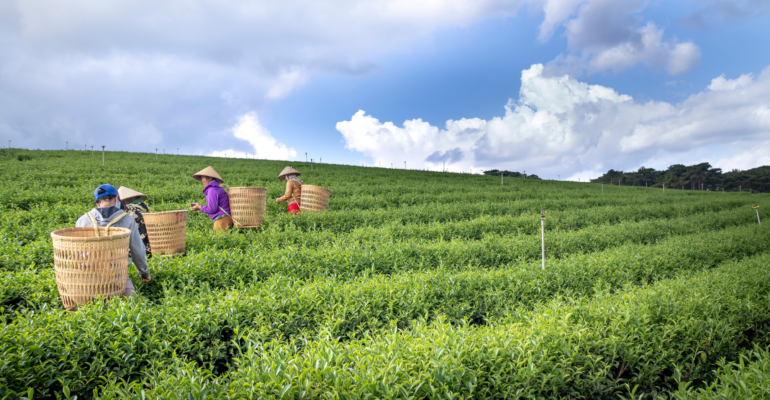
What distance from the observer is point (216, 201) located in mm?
8242

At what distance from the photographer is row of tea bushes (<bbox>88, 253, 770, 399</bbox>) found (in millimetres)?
2508

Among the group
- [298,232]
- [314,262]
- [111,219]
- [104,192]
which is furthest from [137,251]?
[298,232]

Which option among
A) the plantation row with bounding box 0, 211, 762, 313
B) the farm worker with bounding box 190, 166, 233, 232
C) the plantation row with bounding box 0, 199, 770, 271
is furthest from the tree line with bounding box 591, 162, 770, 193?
the farm worker with bounding box 190, 166, 233, 232

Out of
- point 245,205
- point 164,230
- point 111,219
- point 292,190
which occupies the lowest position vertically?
point 164,230

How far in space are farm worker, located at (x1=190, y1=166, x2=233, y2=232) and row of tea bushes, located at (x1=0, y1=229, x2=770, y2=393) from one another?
10.8 feet

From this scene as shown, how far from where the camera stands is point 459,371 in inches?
105

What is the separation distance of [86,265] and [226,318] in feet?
6.36

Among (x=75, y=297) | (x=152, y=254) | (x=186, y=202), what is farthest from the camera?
(x=186, y=202)

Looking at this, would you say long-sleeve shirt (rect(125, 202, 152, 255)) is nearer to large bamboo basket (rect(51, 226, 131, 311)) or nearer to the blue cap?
the blue cap

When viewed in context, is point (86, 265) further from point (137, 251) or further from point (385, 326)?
point (385, 326)

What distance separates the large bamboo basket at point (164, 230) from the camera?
21.1ft

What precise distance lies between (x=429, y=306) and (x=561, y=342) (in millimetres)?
1706

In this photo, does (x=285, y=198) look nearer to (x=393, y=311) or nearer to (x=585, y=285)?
(x=393, y=311)

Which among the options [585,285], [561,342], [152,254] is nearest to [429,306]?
[561,342]
